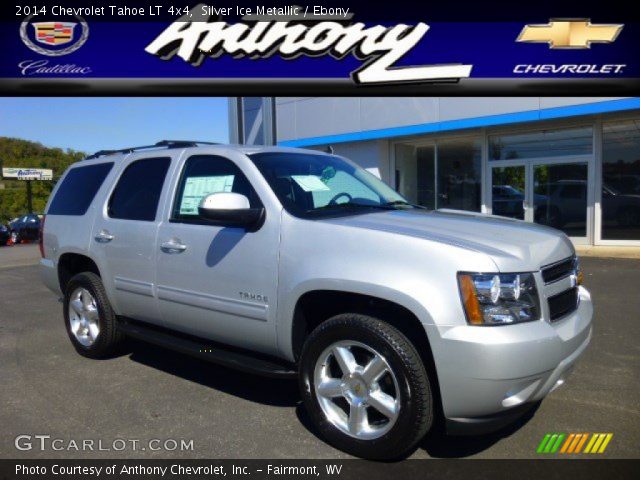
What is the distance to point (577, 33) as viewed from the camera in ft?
36.3

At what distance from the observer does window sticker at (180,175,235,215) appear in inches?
151

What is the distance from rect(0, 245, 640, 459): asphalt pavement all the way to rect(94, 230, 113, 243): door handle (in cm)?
112

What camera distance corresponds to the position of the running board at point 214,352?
331 cm

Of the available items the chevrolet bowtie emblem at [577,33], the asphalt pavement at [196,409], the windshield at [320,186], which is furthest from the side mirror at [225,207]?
the chevrolet bowtie emblem at [577,33]

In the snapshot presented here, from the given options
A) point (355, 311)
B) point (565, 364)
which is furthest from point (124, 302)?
point (565, 364)

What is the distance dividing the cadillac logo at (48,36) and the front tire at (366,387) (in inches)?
380

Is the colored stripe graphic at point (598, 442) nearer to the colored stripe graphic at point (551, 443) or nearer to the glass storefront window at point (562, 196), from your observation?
the colored stripe graphic at point (551, 443)

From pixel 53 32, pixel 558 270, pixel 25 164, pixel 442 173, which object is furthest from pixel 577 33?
pixel 25 164

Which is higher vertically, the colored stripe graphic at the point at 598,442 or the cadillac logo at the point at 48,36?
the cadillac logo at the point at 48,36

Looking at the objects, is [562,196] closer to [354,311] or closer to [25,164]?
[354,311]

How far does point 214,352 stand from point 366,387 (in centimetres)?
124

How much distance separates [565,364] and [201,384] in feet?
8.76

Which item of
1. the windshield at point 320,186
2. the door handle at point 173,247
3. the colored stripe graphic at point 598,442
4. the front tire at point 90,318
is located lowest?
the colored stripe graphic at point 598,442

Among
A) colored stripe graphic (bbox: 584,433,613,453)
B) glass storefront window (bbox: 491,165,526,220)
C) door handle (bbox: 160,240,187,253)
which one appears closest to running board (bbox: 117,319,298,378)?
door handle (bbox: 160,240,187,253)
